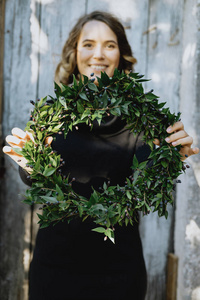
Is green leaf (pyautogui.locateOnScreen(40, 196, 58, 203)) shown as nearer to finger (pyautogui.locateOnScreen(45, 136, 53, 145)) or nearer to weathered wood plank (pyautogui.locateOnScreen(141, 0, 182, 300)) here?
finger (pyautogui.locateOnScreen(45, 136, 53, 145))

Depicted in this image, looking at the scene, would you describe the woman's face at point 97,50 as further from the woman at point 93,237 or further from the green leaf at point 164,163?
the green leaf at point 164,163

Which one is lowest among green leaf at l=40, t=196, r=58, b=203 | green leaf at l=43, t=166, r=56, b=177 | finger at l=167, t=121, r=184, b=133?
green leaf at l=40, t=196, r=58, b=203

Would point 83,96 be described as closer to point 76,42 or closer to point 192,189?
point 76,42

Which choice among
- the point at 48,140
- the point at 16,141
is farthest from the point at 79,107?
the point at 16,141

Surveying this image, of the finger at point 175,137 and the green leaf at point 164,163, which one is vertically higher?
the finger at point 175,137

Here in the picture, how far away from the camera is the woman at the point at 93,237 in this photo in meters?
1.46

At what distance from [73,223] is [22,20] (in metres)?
1.34

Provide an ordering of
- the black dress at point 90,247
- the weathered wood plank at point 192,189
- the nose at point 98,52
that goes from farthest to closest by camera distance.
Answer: the weathered wood plank at point 192,189, the nose at point 98,52, the black dress at point 90,247

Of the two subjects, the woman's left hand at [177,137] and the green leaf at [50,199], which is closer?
the green leaf at [50,199]

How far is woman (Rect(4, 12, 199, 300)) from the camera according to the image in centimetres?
146

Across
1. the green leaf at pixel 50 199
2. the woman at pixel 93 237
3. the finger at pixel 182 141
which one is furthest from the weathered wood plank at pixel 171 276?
the green leaf at pixel 50 199

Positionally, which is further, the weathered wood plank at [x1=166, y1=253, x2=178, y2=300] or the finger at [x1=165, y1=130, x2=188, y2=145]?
the weathered wood plank at [x1=166, y1=253, x2=178, y2=300]

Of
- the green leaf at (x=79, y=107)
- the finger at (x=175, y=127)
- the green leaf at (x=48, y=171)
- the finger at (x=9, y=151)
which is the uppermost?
the green leaf at (x=79, y=107)

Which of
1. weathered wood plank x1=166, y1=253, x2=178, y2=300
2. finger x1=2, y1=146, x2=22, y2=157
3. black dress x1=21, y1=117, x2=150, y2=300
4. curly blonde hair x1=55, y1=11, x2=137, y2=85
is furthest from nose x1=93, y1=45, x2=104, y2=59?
weathered wood plank x1=166, y1=253, x2=178, y2=300
